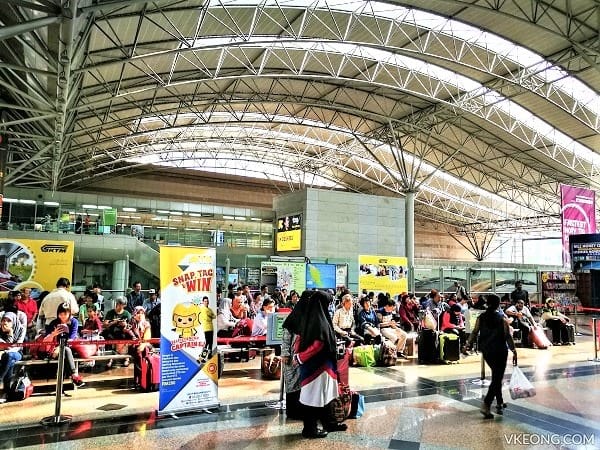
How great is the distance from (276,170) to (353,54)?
24162mm

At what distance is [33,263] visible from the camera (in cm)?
1134

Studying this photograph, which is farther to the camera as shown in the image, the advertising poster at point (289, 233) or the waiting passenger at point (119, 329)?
the advertising poster at point (289, 233)

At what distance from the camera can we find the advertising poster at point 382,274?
18078 millimetres

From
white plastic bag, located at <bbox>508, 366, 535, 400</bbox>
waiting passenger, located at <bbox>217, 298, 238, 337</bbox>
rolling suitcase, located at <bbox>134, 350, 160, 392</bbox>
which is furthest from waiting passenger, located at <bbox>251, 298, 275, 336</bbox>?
white plastic bag, located at <bbox>508, 366, 535, 400</bbox>

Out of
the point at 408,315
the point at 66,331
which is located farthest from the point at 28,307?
the point at 408,315

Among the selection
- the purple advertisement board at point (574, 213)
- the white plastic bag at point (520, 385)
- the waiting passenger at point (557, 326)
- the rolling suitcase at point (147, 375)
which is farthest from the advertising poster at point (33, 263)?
the purple advertisement board at point (574, 213)

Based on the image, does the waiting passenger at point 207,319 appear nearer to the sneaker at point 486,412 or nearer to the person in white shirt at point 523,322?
the sneaker at point 486,412

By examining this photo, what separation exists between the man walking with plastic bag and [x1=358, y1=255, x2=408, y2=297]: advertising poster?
11883 millimetres

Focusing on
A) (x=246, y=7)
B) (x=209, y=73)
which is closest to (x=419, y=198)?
(x=209, y=73)

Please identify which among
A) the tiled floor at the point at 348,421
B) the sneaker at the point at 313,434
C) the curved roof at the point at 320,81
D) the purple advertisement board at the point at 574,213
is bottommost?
the tiled floor at the point at 348,421

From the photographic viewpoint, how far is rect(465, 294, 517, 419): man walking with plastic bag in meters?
5.84

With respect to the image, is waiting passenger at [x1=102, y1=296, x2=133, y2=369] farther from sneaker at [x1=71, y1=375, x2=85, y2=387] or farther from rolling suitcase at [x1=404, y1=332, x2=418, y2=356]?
rolling suitcase at [x1=404, y1=332, x2=418, y2=356]

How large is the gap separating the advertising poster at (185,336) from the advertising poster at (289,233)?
21295mm

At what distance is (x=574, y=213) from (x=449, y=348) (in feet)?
26.7
